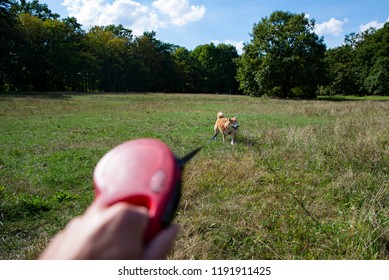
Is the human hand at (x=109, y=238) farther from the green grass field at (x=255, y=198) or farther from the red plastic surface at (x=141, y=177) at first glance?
the green grass field at (x=255, y=198)

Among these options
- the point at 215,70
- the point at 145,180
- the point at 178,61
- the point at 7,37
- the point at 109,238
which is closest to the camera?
the point at 109,238

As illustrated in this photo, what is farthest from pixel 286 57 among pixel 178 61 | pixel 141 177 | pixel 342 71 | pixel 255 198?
pixel 141 177

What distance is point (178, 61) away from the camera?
2977 inches

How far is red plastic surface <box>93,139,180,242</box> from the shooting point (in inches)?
31.5

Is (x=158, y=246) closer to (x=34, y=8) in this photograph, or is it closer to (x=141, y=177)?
(x=141, y=177)

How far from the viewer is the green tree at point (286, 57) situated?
4238 cm

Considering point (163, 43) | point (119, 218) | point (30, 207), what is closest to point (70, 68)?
point (163, 43)

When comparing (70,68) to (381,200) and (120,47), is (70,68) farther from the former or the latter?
(381,200)

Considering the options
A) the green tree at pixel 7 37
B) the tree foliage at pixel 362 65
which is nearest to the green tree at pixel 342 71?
the tree foliage at pixel 362 65

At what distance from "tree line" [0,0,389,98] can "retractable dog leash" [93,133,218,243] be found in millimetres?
45033

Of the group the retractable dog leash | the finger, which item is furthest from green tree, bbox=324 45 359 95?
the finger

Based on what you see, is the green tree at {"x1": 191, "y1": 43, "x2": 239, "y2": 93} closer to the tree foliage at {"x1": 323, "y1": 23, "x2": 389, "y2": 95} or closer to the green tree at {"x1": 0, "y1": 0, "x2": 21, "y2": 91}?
the tree foliage at {"x1": 323, "y1": 23, "x2": 389, "y2": 95}

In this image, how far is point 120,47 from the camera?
62.6 meters

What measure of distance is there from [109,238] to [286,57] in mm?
46470
